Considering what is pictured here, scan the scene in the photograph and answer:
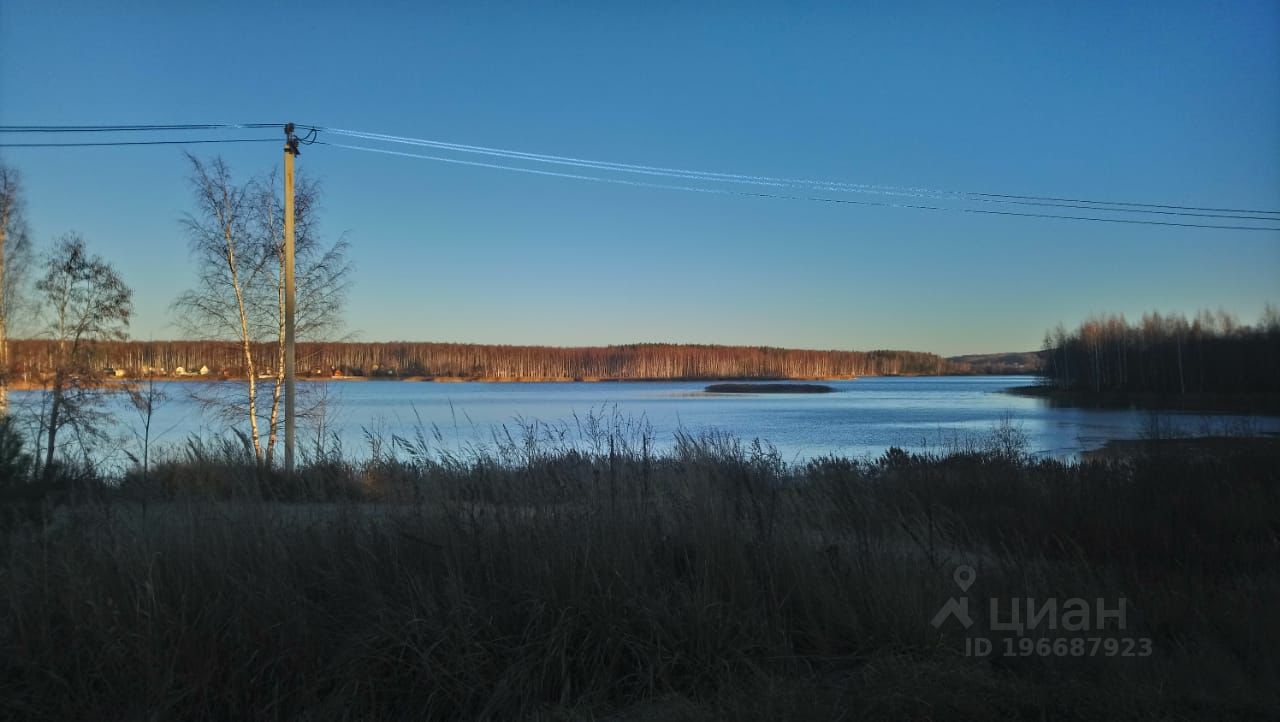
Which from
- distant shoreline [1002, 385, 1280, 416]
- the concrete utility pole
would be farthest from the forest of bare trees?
the concrete utility pole

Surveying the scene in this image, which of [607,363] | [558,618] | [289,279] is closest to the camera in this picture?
[558,618]

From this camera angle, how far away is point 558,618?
4930mm

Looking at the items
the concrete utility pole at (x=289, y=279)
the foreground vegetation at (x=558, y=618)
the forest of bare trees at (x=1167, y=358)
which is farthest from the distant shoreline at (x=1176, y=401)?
the concrete utility pole at (x=289, y=279)

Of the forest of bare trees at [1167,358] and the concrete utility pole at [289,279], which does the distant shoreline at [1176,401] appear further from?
the concrete utility pole at [289,279]

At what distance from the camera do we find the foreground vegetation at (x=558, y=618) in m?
4.33

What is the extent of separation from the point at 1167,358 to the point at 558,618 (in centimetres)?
8884

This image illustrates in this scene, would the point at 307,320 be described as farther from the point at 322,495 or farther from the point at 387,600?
the point at 387,600

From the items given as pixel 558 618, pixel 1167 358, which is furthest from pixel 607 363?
pixel 558 618

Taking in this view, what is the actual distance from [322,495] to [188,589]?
2922mm

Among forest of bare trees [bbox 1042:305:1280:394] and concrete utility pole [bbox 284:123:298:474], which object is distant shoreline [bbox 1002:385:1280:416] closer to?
forest of bare trees [bbox 1042:305:1280:394]

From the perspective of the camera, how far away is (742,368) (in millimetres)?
172750

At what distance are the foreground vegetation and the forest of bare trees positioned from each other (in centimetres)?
6674

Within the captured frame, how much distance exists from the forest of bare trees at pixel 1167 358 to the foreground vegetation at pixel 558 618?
66735 mm

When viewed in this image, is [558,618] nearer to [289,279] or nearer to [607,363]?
[289,279]
